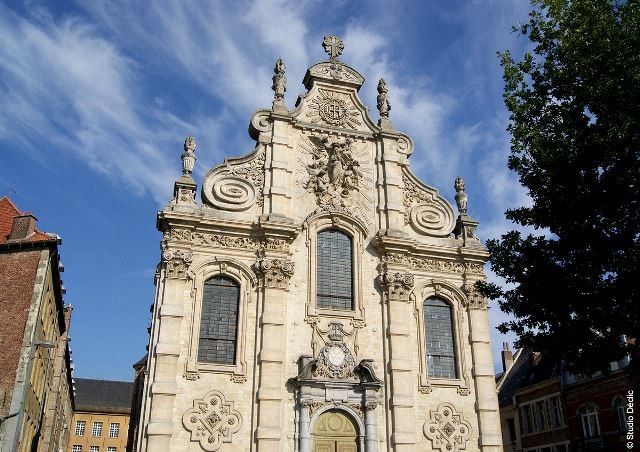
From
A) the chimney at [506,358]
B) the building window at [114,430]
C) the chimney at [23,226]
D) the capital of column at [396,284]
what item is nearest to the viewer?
the chimney at [23,226]

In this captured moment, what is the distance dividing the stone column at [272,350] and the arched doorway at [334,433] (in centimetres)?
119

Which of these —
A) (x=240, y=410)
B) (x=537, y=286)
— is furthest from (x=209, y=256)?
(x=537, y=286)

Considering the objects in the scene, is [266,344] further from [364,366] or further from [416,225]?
[416,225]

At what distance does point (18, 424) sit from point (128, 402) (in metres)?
47.7

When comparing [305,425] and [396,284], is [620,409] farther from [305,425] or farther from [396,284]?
[305,425]

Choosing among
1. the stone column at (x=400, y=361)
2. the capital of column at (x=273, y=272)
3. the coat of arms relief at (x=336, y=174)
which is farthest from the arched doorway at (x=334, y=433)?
the coat of arms relief at (x=336, y=174)

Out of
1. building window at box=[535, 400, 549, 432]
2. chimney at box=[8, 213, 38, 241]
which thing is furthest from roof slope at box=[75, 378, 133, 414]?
chimney at box=[8, 213, 38, 241]

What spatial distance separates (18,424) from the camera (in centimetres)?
1673

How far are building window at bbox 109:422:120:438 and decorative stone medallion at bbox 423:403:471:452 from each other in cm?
4799

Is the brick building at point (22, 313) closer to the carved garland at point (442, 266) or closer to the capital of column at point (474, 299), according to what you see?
the carved garland at point (442, 266)

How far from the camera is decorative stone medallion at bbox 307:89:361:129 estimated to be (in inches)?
896

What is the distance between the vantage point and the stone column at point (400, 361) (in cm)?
1791

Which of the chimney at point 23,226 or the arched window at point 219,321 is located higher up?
the chimney at point 23,226

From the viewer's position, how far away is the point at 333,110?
23016 mm
